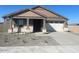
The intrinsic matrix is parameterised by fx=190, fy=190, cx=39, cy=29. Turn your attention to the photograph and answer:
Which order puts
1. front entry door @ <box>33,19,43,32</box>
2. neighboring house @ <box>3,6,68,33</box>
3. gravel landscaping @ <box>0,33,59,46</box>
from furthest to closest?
1. front entry door @ <box>33,19,43,32</box>
2. neighboring house @ <box>3,6,68,33</box>
3. gravel landscaping @ <box>0,33,59,46</box>

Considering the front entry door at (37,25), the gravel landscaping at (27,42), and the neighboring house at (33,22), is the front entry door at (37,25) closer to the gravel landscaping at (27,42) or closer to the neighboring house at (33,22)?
the neighboring house at (33,22)

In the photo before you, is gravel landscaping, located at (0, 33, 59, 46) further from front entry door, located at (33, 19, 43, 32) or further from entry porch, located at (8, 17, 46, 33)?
front entry door, located at (33, 19, 43, 32)

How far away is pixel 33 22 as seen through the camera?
94.8 ft

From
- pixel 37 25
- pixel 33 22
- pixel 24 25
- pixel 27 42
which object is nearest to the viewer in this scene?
pixel 27 42

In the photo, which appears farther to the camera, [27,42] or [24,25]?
[24,25]

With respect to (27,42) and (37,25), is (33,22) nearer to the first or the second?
(37,25)

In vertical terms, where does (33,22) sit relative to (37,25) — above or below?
above

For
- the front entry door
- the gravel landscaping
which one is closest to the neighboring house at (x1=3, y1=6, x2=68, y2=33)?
the front entry door

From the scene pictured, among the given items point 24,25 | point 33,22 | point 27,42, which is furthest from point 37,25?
point 27,42

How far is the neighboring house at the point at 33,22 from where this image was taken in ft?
89.0

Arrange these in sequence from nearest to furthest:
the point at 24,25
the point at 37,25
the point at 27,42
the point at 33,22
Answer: the point at 27,42 < the point at 24,25 < the point at 33,22 < the point at 37,25

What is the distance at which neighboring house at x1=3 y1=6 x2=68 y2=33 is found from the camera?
2714 cm
